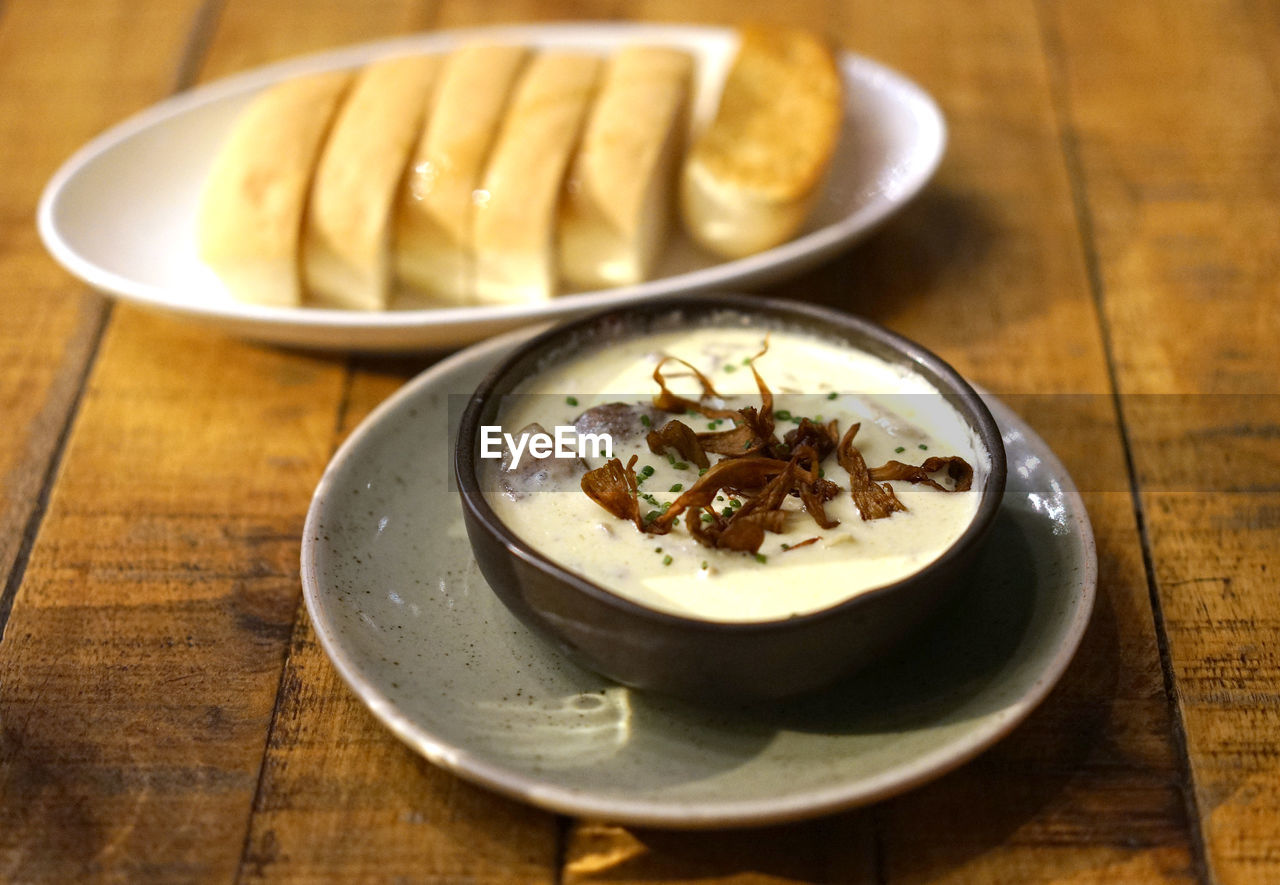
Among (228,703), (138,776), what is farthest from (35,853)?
(228,703)

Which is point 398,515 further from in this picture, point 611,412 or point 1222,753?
point 1222,753

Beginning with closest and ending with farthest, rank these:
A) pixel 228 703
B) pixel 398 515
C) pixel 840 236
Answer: pixel 228 703 < pixel 398 515 < pixel 840 236

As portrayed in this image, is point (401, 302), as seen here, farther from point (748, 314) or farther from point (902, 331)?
point (902, 331)

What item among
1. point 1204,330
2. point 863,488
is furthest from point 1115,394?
point 863,488

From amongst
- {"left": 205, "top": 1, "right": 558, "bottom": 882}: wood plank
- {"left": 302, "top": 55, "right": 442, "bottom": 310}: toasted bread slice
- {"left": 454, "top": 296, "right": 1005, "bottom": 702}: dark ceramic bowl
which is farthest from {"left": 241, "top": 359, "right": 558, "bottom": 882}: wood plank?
{"left": 302, "top": 55, "right": 442, "bottom": 310}: toasted bread slice

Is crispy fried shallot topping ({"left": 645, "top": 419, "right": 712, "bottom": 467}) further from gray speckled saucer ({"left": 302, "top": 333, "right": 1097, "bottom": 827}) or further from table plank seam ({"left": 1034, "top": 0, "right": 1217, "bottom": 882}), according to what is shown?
table plank seam ({"left": 1034, "top": 0, "right": 1217, "bottom": 882})
